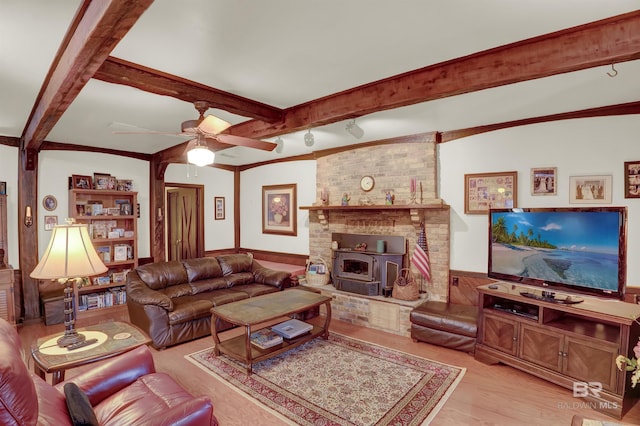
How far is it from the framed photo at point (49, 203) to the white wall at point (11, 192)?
12.8 inches

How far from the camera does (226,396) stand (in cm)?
295

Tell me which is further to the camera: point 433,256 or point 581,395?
point 433,256

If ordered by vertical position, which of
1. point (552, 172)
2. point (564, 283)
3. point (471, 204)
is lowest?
point (564, 283)

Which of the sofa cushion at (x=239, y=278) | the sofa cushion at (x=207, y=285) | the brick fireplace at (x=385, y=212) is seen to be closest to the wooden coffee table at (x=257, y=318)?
the brick fireplace at (x=385, y=212)

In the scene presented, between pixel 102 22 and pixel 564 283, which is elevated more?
pixel 102 22

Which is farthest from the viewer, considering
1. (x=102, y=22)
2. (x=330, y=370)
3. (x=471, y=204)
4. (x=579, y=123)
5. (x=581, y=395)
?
(x=471, y=204)

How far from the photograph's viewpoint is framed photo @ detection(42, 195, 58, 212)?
16.7 feet

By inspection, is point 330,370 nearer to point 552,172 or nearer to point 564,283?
point 564,283

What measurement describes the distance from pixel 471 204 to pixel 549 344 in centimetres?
187

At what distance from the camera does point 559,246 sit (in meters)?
3.18

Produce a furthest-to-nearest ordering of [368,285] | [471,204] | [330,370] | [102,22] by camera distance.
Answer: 1. [368,285]
2. [471,204]
3. [330,370]
4. [102,22]

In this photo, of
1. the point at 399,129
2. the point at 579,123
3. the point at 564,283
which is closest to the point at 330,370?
the point at 564,283

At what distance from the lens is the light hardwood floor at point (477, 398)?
262 centimetres

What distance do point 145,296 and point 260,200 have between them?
11.3 feet
